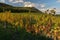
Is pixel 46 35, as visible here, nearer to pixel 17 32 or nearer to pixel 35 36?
pixel 35 36

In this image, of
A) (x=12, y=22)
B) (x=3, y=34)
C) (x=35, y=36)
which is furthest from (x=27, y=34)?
(x=12, y=22)

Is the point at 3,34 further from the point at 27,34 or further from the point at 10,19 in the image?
the point at 10,19

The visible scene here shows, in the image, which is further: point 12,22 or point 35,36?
point 12,22

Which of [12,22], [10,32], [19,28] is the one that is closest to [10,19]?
[12,22]

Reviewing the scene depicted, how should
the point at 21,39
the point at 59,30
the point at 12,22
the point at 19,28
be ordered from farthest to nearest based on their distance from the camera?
the point at 12,22
the point at 19,28
the point at 59,30
the point at 21,39

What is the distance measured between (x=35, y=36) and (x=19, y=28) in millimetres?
1265

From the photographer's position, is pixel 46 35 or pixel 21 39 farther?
pixel 46 35

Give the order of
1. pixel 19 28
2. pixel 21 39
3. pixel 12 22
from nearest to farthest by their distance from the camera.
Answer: pixel 21 39 < pixel 19 28 < pixel 12 22

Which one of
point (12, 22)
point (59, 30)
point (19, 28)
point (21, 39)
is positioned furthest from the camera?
point (12, 22)

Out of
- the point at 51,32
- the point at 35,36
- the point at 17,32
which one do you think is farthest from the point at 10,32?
the point at 51,32

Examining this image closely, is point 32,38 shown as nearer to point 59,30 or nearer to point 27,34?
point 27,34

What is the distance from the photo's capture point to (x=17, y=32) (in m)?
13.3

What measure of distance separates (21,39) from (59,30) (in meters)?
2.27

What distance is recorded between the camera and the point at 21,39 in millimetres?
12148
